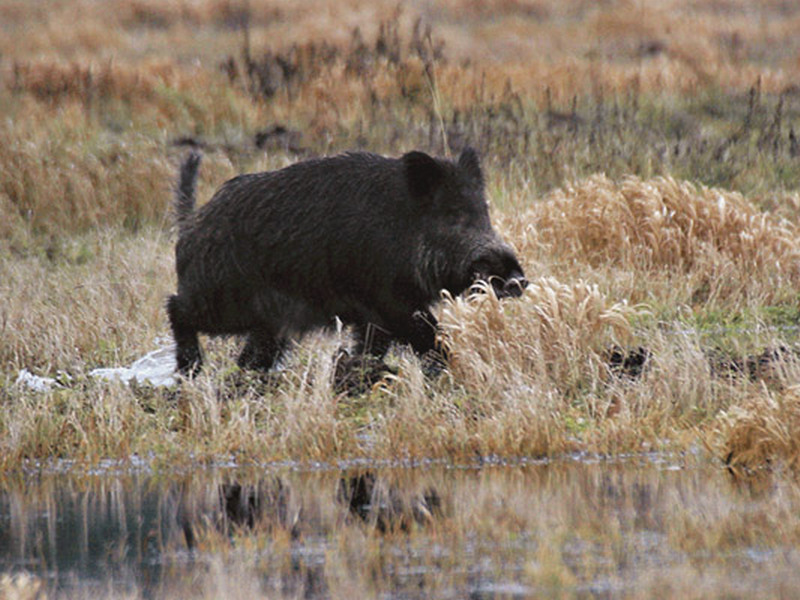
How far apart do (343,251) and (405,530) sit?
2.69 metres

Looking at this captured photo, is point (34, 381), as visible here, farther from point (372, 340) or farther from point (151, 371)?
point (372, 340)

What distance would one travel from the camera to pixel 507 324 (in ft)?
30.4

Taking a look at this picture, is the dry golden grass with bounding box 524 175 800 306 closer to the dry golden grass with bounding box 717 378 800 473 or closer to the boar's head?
the boar's head

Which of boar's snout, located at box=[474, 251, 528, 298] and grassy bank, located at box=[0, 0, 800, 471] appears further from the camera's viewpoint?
boar's snout, located at box=[474, 251, 528, 298]

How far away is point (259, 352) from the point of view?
31.9 ft

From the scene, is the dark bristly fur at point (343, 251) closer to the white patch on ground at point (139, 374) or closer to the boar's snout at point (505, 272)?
the boar's snout at point (505, 272)

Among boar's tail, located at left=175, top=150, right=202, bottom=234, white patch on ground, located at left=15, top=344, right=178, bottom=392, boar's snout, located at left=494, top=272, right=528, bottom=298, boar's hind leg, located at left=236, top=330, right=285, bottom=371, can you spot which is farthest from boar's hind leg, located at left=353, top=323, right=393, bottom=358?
boar's tail, located at left=175, top=150, right=202, bottom=234

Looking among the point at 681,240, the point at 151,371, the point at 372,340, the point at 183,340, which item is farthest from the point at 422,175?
the point at 681,240

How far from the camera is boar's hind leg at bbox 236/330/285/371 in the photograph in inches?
380

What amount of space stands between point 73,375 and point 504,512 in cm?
428

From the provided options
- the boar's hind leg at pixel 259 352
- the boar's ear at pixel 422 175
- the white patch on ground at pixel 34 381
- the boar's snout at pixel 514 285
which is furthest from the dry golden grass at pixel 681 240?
the white patch on ground at pixel 34 381

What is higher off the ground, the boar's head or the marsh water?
the boar's head

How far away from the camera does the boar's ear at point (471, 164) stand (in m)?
9.20

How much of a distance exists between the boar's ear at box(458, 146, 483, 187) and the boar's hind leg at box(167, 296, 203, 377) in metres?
2.03
